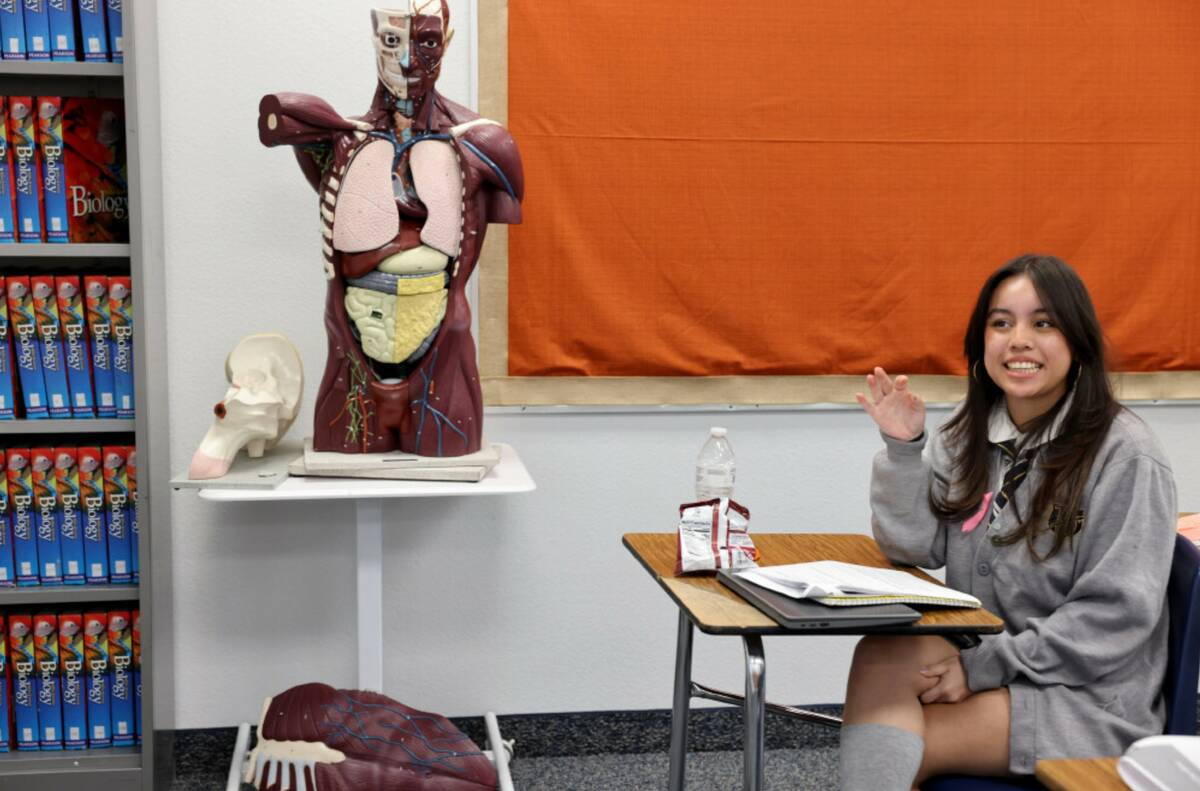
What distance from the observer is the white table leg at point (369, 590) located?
2250 mm

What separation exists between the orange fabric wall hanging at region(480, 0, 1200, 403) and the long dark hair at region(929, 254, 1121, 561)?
856mm

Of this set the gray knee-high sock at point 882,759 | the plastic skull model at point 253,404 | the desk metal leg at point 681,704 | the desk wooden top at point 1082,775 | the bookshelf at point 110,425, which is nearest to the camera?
the desk wooden top at point 1082,775

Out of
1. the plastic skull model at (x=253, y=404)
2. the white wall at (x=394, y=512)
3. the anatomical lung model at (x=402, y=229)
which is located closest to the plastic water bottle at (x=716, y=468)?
the white wall at (x=394, y=512)

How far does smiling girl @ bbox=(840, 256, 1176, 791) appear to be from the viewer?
1559mm

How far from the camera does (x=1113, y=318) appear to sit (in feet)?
9.09

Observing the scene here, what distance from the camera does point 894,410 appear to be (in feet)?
5.88

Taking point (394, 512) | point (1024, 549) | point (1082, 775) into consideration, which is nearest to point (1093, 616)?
point (1024, 549)

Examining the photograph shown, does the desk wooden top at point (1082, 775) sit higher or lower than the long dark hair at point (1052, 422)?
lower

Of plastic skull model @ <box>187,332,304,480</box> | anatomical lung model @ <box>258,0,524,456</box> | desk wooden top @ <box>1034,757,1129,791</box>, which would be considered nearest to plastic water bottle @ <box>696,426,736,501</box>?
anatomical lung model @ <box>258,0,524,456</box>

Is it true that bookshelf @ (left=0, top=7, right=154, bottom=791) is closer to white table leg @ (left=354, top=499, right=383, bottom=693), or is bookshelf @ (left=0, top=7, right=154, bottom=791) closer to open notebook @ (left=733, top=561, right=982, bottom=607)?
white table leg @ (left=354, top=499, right=383, bottom=693)

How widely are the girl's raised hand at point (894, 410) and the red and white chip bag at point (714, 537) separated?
0.27 m

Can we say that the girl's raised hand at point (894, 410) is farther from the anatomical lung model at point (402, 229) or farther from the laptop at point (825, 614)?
the anatomical lung model at point (402, 229)

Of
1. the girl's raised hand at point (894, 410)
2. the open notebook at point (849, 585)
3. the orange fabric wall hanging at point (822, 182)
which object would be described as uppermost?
the orange fabric wall hanging at point (822, 182)

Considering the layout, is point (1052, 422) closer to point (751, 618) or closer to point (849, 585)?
point (849, 585)
